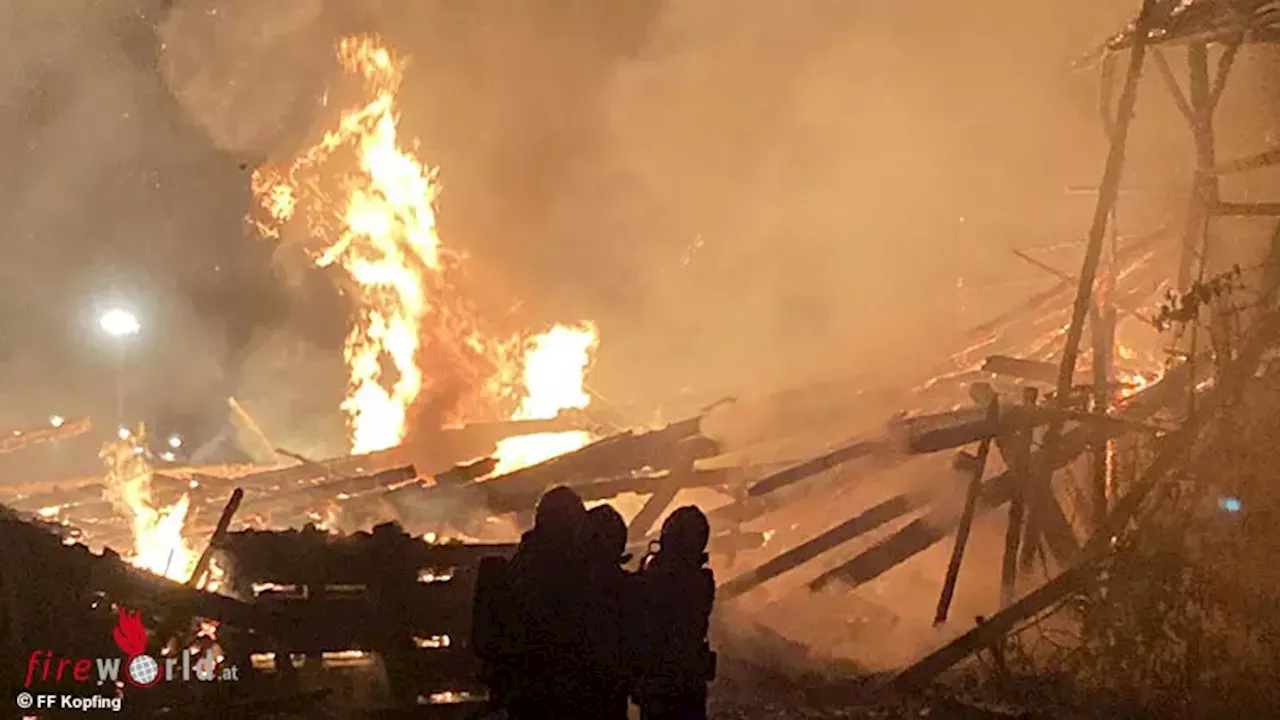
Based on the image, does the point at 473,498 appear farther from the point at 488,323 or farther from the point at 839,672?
the point at 488,323

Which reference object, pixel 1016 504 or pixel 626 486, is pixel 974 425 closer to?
pixel 1016 504

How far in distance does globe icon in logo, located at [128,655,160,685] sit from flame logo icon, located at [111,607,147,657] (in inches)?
1.8

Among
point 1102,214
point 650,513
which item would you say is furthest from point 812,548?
point 1102,214

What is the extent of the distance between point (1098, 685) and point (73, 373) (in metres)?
29.7

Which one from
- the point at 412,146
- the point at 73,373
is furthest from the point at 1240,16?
the point at 73,373

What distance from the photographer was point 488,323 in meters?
20.8

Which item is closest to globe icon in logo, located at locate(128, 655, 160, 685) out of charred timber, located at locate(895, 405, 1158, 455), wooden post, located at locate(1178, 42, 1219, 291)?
charred timber, located at locate(895, 405, 1158, 455)

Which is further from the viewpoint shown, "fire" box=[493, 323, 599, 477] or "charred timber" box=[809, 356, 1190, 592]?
"fire" box=[493, 323, 599, 477]

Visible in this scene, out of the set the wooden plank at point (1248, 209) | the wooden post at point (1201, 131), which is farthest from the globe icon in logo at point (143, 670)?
the wooden post at point (1201, 131)

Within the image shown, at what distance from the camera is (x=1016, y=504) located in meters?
8.60

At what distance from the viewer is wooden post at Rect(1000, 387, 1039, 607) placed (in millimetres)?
8414

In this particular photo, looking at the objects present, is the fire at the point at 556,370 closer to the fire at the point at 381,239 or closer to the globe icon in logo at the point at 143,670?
the fire at the point at 381,239

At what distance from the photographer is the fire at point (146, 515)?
11.5 meters

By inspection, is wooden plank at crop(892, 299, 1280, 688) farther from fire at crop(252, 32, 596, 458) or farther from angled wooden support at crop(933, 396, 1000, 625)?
fire at crop(252, 32, 596, 458)
